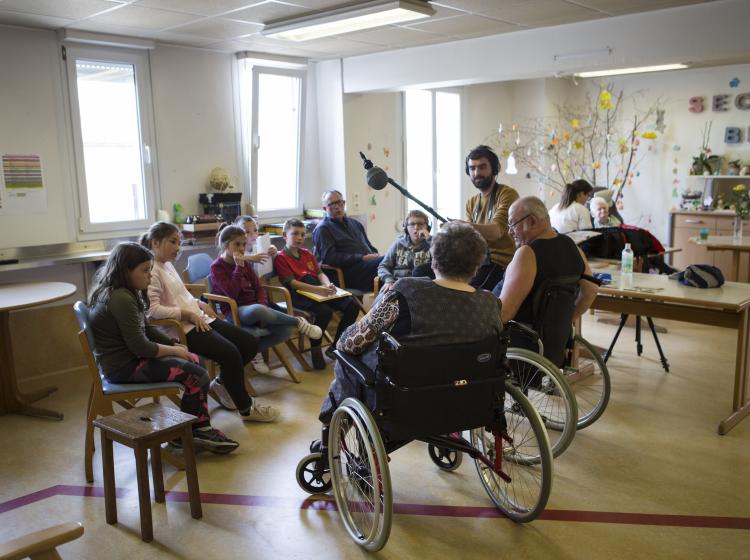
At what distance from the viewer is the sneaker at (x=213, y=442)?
343 cm

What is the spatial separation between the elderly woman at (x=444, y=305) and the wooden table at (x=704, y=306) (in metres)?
1.69

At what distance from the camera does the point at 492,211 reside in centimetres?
386

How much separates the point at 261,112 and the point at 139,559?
14.0 ft

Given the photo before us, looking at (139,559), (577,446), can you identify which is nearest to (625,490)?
(577,446)

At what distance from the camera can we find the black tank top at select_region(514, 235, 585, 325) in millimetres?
3172

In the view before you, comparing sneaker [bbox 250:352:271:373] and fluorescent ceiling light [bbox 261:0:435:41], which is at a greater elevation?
fluorescent ceiling light [bbox 261:0:435:41]

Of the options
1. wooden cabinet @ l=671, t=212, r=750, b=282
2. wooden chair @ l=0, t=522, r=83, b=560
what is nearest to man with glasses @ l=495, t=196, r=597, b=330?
wooden chair @ l=0, t=522, r=83, b=560

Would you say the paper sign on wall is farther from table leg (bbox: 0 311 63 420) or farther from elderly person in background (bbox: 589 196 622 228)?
elderly person in background (bbox: 589 196 622 228)

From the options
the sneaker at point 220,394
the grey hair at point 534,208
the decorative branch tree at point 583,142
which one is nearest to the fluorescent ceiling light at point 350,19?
the grey hair at point 534,208

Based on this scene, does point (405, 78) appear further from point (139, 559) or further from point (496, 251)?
point (139, 559)

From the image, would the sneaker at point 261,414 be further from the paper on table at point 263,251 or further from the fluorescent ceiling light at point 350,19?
the fluorescent ceiling light at point 350,19

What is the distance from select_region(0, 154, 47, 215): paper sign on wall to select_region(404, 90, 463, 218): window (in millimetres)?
3627

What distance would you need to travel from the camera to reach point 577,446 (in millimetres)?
3506

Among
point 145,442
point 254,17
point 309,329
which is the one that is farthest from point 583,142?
point 145,442
